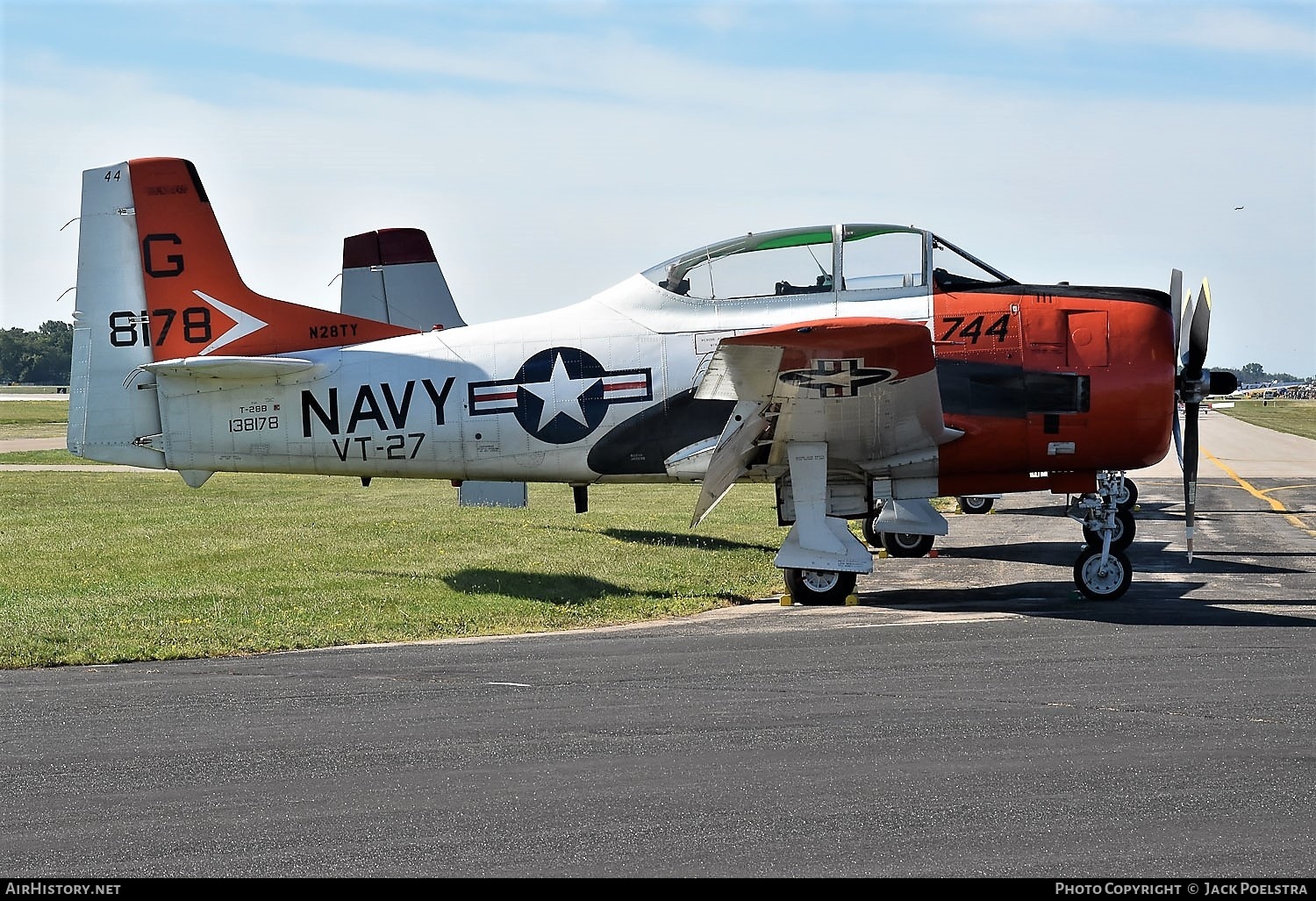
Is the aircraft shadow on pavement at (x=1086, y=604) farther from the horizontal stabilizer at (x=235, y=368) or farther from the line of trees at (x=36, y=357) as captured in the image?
the line of trees at (x=36, y=357)

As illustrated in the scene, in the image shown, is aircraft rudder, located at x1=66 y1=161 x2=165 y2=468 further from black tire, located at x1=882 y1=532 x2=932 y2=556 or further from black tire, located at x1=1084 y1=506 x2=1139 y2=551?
black tire, located at x1=1084 y1=506 x2=1139 y2=551

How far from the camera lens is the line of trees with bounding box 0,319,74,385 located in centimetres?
16818

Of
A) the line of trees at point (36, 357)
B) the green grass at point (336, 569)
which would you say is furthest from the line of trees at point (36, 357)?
the green grass at point (336, 569)

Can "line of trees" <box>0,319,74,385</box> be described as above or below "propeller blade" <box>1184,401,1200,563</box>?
above

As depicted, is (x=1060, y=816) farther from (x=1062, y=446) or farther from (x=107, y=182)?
(x=107, y=182)

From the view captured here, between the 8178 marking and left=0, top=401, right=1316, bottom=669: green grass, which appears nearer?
left=0, top=401, right=1316, bottom=669: green grass

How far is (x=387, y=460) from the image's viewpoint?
41.4 feet

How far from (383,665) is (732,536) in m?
8.78

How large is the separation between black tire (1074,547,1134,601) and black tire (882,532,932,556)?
3.73m

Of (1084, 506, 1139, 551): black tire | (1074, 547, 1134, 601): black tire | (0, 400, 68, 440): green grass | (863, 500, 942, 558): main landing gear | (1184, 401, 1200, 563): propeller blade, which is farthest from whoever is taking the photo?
(0, 400, 68, 440): green grass

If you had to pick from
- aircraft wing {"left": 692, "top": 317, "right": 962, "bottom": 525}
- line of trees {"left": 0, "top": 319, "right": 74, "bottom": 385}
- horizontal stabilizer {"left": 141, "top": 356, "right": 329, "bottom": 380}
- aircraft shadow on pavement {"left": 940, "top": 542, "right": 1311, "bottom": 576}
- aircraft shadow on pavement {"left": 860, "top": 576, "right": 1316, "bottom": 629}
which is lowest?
aircraft shadow on pavement {"left": 940, "top": 542, "right": 1311, "bottom": 576}

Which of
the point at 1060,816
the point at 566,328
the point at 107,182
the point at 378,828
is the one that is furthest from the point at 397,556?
the point at 1060,816

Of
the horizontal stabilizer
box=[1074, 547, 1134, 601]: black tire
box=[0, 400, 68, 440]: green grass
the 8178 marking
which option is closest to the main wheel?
box=[1074, 547, 1134, 601]: black tire

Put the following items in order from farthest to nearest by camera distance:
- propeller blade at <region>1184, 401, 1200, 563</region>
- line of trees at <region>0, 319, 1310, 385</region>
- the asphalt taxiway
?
1. line of trees at <region>0, 319, 1310, 385</region>
2. propeller blade at <region>1184, 401, 1200, 563</region>
3. the asphalt taxiway
